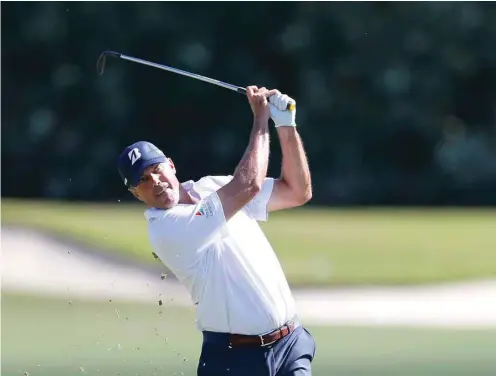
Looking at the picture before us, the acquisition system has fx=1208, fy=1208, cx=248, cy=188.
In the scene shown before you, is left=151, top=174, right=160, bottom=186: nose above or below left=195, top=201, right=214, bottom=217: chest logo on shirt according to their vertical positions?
above

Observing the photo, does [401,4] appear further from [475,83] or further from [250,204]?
[250,204]

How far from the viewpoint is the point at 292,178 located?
5539 millimetres

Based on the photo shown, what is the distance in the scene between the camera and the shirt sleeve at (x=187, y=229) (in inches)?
199

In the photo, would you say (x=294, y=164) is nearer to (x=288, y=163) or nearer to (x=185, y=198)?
(x=288, y=163)

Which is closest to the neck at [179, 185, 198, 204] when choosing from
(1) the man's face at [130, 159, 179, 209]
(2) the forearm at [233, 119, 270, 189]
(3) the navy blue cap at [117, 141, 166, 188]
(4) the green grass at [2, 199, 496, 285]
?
(1) the man's face at [130, 159, 179, 209]

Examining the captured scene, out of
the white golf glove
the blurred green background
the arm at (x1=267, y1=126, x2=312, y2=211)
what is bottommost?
the arm at (x1=267, y1=126, x2=312, y2=211)

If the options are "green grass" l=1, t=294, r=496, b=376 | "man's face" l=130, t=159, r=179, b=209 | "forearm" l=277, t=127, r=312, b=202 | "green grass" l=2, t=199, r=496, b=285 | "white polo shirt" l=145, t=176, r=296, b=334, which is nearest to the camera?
"white polo shirt" l=145, t=176, r=296, b=334

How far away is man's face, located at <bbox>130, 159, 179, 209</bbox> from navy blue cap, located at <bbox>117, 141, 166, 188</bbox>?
0.07 ft

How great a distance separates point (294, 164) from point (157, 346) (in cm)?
495

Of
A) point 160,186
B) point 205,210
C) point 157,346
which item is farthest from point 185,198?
point 157,346

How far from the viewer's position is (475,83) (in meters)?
32.9

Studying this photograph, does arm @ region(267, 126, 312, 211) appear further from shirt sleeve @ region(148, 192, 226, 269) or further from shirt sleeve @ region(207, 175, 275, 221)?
shirt sleeve @ region(148, 192, 226, 269)

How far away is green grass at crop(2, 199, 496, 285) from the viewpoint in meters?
14.7

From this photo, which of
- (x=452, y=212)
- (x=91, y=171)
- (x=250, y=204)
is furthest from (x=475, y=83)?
(x=250, y=204)
